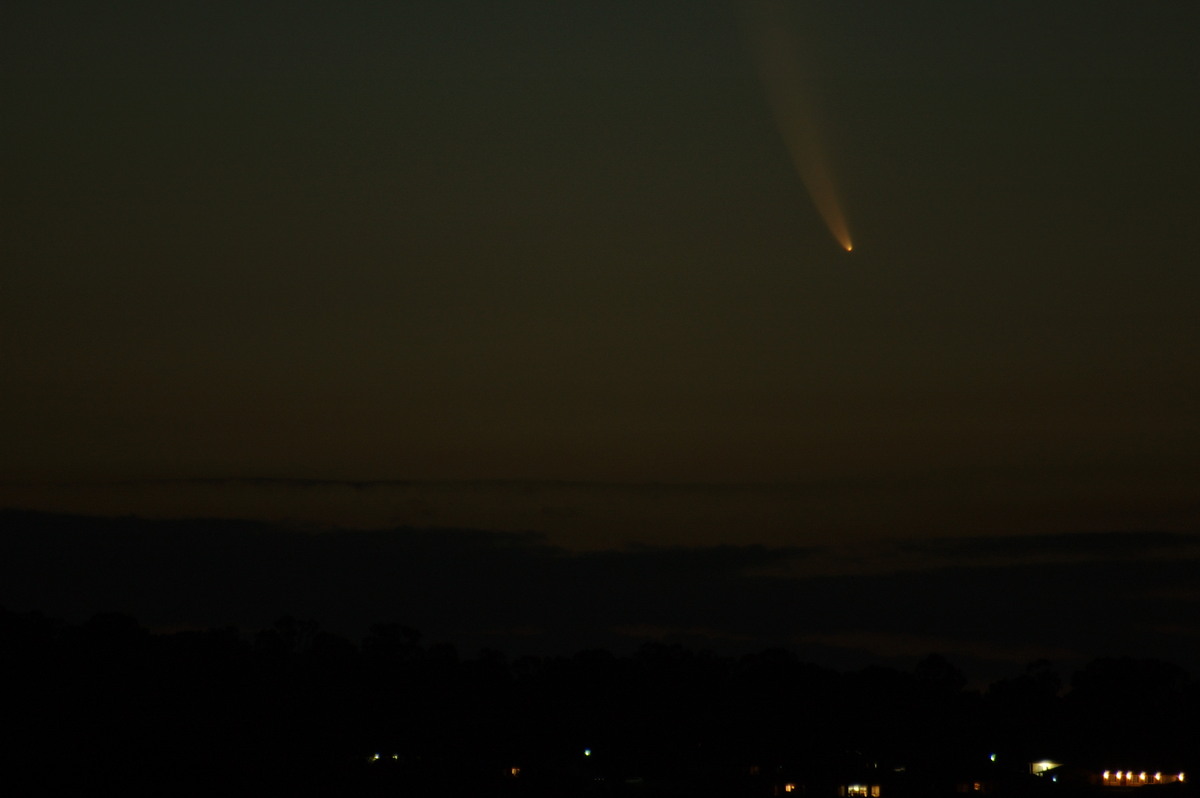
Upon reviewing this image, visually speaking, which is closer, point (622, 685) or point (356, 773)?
point (356, 773)

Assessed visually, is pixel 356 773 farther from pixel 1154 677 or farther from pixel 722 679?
pixel 1154 677

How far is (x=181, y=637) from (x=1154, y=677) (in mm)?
109490

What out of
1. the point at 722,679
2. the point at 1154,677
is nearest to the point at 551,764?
the point at 722,679

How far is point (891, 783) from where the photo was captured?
280ft

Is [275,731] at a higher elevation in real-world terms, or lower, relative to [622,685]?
lower

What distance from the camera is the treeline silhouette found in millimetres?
70375

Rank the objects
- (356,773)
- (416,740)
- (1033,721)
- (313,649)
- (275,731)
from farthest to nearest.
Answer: (313,649), (1033,721), (416,740), (275,731), (356,773)

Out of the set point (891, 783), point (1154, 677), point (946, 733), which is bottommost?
point (891, 783)

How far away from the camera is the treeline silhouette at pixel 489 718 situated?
7038 centimetres

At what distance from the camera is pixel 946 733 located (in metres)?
119

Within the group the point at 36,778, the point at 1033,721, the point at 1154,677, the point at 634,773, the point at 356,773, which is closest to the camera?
the point at 36,778

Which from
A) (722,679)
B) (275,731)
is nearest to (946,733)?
(722,679)

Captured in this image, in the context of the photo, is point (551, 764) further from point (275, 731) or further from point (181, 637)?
point (181, 637)

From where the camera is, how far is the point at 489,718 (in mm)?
107312
